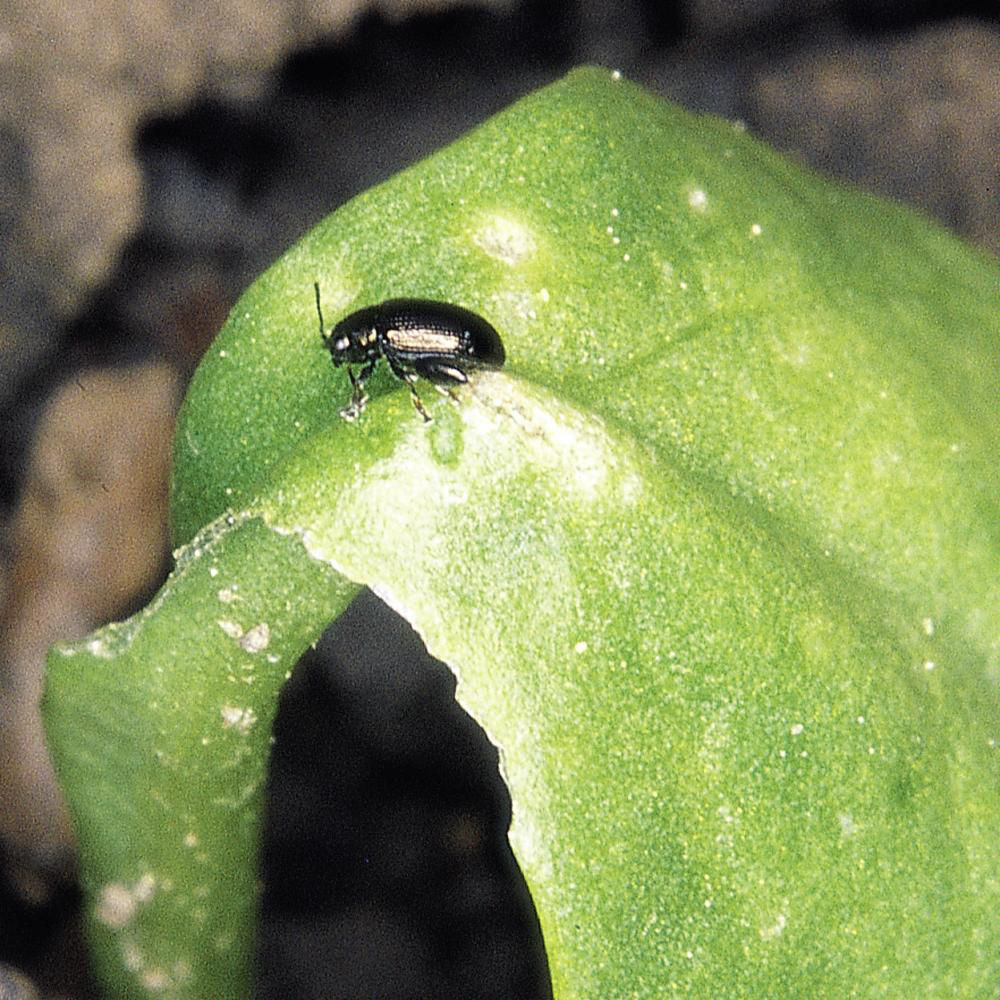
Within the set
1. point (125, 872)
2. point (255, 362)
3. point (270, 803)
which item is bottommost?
point (270, 803)

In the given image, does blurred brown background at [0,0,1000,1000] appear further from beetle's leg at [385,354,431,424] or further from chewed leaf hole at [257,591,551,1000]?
beetle's leg at [385,354,431,424]

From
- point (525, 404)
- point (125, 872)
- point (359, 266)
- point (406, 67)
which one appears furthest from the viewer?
point (406, 67)

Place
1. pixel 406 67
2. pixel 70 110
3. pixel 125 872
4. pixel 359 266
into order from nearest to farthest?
A: pixel 359 266, pixel 125 872, pixel 70 110, pixel 406 67

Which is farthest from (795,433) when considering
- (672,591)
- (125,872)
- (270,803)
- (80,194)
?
(80,194)

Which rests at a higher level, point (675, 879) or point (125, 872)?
point (675, 879)

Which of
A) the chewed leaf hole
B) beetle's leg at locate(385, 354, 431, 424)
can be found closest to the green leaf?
beetle's leg at locate(385, 354, 431, 424)

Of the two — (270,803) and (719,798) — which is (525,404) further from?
(270,803)

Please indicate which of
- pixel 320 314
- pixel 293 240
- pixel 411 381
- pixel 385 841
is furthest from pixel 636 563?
pixel 293 240

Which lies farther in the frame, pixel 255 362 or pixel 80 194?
pixel 80 194
